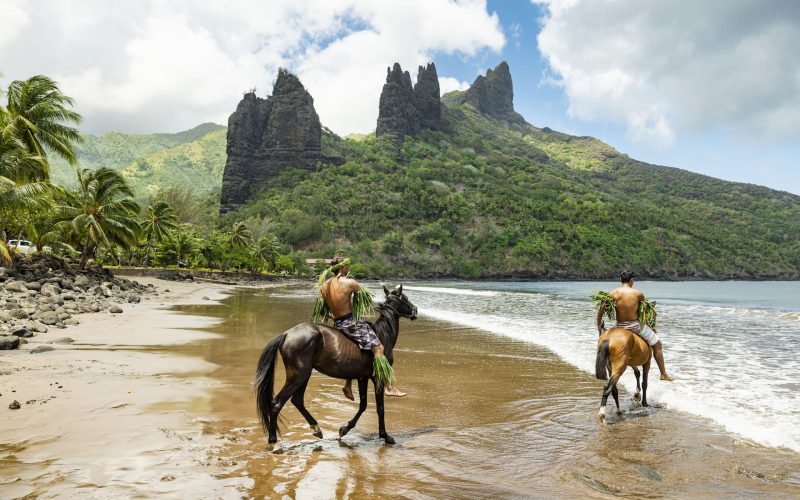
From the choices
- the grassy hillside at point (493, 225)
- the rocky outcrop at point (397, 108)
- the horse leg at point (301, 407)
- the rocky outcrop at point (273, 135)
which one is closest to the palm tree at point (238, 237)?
the grassy hillside at point (493, 225)

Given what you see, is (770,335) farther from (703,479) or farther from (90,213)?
(90,213)

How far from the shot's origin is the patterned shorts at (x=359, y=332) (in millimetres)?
6184

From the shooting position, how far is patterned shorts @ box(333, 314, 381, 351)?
6.18 m

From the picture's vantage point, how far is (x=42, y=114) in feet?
101

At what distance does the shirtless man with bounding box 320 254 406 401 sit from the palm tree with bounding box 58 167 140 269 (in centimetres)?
3346

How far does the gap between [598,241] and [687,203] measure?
238 feet

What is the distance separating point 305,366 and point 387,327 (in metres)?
1.35

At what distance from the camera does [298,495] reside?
4371 mm

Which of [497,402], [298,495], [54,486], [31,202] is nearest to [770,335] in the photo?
[497,402]

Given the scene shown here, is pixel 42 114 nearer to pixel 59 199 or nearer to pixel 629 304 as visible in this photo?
pixel 59 199

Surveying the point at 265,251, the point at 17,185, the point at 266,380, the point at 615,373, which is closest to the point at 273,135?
the point at 265,251

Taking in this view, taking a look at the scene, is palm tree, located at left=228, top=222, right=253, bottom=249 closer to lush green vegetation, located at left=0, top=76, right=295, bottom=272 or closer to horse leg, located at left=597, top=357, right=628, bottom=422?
lush green vegetation, located at left=0, top=76, right=295, bottom=272

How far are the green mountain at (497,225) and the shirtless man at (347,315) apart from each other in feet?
334

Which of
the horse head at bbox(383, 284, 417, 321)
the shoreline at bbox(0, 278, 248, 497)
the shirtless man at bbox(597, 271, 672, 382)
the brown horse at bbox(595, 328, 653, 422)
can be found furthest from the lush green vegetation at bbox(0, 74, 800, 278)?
the horse head at bbox(383, 284, 417, 321)
